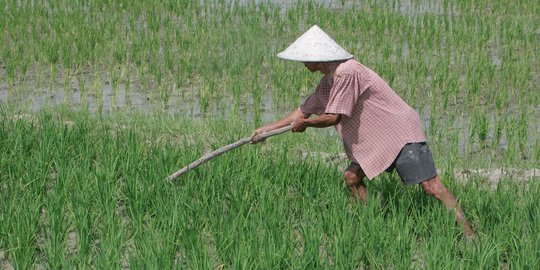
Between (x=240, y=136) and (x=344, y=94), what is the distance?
78.9 inches

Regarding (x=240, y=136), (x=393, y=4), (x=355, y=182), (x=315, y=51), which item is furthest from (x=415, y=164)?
(x=393, y=4)

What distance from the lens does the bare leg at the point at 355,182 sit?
13.7 feet

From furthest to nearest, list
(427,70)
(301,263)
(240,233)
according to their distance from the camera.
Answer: (427,70) < (240,233) < (301,263)

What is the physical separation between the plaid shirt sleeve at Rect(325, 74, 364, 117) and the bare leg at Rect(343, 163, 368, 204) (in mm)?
363

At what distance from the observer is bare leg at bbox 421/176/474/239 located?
12.6 ft

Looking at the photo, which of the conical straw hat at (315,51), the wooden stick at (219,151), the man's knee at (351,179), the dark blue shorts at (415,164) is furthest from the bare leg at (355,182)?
the conical straw hat at (315,51)

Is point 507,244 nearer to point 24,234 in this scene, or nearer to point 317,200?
point 317,200

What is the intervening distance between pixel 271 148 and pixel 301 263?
2248 mm

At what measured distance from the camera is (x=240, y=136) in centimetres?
584

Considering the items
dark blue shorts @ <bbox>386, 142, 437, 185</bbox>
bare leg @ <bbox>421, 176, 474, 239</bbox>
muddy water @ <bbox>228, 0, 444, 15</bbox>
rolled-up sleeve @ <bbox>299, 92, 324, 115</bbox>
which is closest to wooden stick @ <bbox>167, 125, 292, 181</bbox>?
rolled-up sleeve @ <bbox>299, 92, 324, 115</bbox>

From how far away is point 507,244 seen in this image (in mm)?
3654

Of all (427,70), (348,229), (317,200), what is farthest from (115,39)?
(348,229)

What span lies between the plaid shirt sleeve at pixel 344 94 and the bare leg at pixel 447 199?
18.9 inches

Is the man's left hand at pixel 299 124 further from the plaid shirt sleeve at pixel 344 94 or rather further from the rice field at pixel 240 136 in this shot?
the rice field at pixel 240 136
